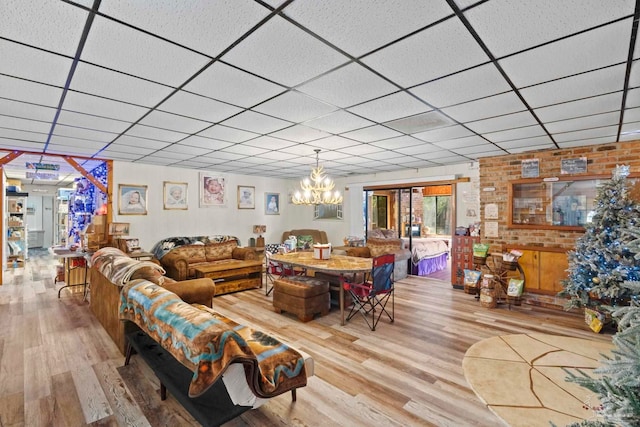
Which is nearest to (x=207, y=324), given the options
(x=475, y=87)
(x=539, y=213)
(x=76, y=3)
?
(x=76, y=3)

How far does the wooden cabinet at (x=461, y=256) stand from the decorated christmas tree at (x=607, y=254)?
1812 mm

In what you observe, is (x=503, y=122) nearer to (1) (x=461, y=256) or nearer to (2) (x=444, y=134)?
(2) (x=444, y=134)

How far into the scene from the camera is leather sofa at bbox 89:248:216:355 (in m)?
3.18

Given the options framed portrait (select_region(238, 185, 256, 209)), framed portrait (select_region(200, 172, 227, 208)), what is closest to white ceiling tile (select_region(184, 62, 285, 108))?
framed portrait (select_region(200, 172, 227, 208))

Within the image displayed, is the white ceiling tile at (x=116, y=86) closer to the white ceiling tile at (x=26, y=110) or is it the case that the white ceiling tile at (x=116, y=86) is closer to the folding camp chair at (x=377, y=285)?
the white ceiling tile at (x=26, y=110)

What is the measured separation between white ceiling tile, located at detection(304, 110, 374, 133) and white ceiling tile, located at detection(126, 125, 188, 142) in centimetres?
185

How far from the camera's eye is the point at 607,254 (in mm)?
3842

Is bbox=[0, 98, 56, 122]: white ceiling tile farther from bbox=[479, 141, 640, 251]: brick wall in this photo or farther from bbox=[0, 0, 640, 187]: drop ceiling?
bbox=[479, 141, 640, 251]: brick wall

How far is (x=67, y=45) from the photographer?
193cm

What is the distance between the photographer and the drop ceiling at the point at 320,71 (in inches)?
64.7

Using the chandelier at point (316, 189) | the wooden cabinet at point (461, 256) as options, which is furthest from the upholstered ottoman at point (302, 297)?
the wooden cabinet at point (461, 256)

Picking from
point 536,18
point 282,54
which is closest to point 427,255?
point 536,18

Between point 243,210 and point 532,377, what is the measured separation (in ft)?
23.0

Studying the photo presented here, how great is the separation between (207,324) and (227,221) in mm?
6212
